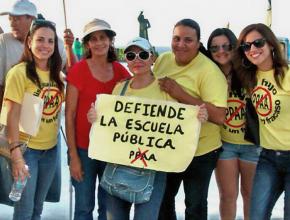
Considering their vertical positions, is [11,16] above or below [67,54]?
above

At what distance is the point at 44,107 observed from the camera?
3.29m

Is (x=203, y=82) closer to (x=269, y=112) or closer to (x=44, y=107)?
(x=269, y=112)

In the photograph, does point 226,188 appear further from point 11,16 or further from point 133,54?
point 11,16

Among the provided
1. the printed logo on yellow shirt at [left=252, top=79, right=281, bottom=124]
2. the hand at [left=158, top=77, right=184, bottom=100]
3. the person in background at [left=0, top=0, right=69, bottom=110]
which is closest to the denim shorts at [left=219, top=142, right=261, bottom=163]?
the printed logo on yellow shirt at [left=252, top=79, right=281, bottom=124]

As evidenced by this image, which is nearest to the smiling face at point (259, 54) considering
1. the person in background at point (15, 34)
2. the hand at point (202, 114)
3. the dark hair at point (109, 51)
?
the hand at point (202, 114)

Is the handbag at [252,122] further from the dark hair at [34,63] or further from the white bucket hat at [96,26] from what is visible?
the dark hair at [34,63]

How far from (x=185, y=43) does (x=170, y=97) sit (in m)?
0.39

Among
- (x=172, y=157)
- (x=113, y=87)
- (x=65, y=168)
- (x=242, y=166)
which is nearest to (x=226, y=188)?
(x=242, y=166)

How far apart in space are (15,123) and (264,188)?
1703mm

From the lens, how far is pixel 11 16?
409 centimetres

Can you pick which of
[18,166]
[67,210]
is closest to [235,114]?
[18,166]

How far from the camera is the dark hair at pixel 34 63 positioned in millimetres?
3229

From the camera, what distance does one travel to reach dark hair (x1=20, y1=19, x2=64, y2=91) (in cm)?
323

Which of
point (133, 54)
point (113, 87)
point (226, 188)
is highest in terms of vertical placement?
point (133, 54)
